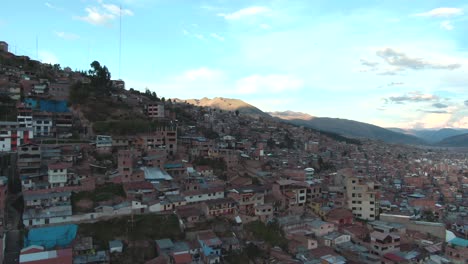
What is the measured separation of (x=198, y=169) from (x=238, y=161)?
15.7ft

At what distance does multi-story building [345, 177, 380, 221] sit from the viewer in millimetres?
25016

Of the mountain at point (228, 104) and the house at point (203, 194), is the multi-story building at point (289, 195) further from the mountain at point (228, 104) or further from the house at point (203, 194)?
the mountain at point (228, 104)

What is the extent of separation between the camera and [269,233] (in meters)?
20.0

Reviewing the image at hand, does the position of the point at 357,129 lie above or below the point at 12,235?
above

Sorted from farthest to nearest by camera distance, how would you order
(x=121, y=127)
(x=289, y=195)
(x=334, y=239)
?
(x=121, y=127) < (x=289, y=195) < (x=334, y=239)

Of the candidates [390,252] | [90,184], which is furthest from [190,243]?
[390,252]

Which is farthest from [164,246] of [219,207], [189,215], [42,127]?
[42,127]

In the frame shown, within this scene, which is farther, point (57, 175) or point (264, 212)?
point (264, 212)

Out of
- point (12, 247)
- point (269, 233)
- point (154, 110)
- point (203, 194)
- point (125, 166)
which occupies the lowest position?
point (269, 233)

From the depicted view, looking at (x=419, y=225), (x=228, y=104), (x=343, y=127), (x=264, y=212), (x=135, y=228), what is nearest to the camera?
(x=135, y=228)

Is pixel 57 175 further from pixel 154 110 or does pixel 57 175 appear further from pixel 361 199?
pixel 361 199

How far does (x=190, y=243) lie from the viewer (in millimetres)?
18188

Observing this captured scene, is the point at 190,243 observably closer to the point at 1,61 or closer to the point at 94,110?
the point at 94,110

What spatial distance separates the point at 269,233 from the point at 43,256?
1144cm
